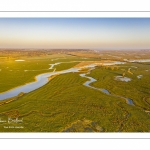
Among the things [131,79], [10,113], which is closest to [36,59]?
[131,79]

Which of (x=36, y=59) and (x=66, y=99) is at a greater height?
(x=36, y=59)

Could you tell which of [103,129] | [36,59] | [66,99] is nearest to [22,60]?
[36,59]

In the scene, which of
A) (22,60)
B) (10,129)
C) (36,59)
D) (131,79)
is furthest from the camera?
(36,59)

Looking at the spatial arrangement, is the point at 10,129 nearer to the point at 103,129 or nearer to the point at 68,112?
the point at 68,112
